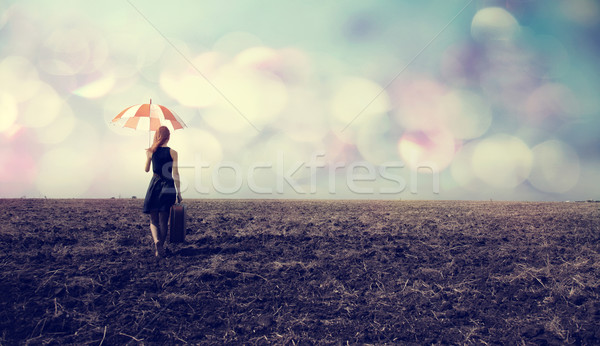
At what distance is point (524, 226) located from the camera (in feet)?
34.1

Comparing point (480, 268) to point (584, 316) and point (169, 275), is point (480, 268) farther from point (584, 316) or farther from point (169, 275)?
point (169, 275)

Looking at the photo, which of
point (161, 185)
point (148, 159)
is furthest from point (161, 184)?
point (148, 159)

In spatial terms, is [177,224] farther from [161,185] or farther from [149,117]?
[149,117]

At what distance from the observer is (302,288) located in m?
5.78

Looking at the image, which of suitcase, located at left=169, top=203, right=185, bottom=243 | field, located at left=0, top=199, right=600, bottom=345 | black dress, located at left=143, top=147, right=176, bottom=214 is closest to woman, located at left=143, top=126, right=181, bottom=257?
black dress, located at left=143, top=147, right=176, bottom=214

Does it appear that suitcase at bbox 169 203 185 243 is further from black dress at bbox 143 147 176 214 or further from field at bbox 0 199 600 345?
field at bbox 0 199 600 345

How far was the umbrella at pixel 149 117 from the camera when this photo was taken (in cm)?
809

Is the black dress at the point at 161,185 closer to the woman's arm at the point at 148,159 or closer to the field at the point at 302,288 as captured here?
the woman's arm at the point at 148,159

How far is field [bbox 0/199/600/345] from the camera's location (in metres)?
4.74

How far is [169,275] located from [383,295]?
323cm

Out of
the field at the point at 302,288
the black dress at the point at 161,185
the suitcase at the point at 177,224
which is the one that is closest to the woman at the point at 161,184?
the black dress at the point at 161,185

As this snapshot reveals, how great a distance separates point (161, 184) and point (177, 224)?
2.65 ft

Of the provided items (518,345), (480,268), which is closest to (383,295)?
(518,345)

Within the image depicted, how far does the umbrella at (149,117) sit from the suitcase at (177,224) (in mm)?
1937
